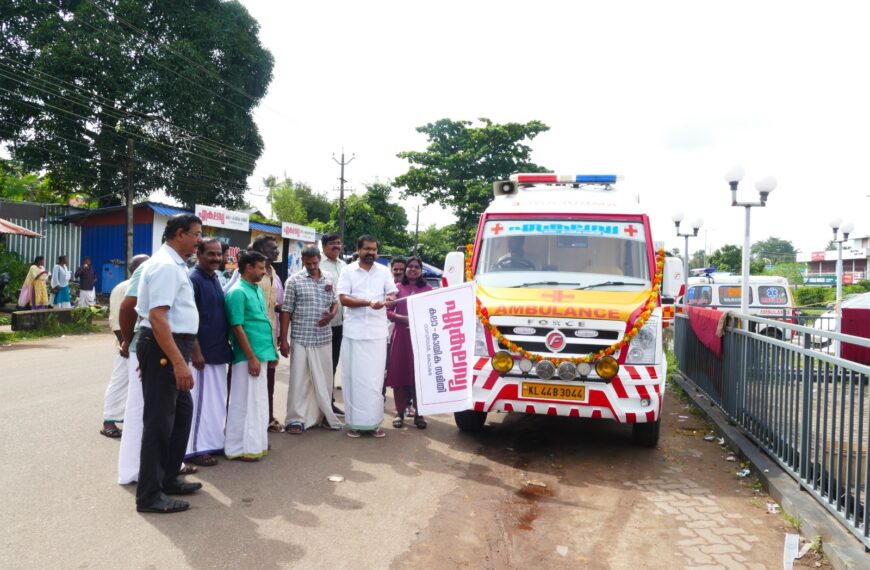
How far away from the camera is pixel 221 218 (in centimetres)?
2492

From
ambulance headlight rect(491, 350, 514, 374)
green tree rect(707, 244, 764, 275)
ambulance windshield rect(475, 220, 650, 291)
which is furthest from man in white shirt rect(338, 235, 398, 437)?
green tree rect(707, 244, 764, 275)

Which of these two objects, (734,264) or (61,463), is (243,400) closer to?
(61,463)

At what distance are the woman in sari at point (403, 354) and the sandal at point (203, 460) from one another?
225 cm

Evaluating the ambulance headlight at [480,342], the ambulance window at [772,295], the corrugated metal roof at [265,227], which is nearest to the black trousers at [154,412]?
the ambulance headlight at [480,342]

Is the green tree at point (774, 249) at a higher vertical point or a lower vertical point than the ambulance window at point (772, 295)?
higher

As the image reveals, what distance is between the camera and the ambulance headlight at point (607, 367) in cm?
566

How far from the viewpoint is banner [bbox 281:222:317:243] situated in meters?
30.1

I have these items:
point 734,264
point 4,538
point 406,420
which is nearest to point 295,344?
point 406,420

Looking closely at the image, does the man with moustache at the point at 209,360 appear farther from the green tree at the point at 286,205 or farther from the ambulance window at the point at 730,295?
the green tree at the point at 286,205

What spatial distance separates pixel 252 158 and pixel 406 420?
2636cm

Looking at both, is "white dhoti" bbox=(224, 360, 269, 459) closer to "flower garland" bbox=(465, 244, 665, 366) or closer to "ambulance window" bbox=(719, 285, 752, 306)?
"flower garland" bbox=(465, 244, 665, 366)

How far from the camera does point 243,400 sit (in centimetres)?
559

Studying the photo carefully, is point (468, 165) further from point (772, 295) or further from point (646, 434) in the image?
point (646, 434)

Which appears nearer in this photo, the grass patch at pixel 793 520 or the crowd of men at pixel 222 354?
the crowd of men at pixel 222 354
